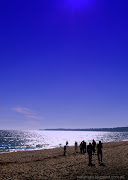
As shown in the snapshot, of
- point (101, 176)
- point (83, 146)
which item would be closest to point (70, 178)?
point (101, 176)

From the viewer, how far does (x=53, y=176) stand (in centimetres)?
1173

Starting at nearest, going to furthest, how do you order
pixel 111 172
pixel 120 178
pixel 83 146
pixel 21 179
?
1. pixel 120 178
2. pixel 21 179
3. pixel 111 172
4. pixel 83 146

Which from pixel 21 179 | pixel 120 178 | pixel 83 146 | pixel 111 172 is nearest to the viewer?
pixel 120 178

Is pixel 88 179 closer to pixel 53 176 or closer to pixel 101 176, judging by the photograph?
pixel 101 176

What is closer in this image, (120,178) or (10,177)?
(120,178)

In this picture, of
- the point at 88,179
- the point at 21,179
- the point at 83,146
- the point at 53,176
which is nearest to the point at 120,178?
the point at 88,179

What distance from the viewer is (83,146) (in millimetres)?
25062

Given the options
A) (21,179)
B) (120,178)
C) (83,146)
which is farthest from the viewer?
(83,146)

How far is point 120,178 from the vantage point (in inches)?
415

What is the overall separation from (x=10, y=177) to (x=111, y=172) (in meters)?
7.92

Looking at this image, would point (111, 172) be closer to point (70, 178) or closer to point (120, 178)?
point (120, 178)

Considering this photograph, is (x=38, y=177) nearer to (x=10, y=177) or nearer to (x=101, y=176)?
(x=10, y=177)

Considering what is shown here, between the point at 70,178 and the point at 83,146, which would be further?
the point at 83,146

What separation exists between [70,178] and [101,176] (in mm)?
2292
